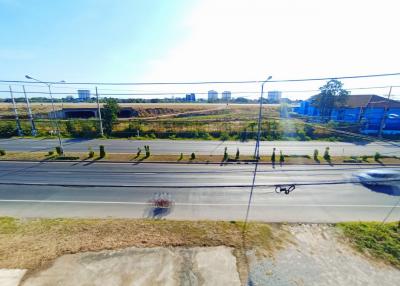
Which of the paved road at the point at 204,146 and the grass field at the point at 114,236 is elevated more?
the grass field at the point at 114,236

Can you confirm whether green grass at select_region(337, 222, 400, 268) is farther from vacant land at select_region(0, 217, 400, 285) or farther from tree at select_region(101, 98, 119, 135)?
tree at select_region(101, 98, 119, 135)

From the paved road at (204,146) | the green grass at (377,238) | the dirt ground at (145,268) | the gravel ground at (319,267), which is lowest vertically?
the paved road at (204,146)

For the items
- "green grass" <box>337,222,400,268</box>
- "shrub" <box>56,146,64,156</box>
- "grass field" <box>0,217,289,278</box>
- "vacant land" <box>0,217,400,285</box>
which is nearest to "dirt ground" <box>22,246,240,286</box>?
"vacant land" <box>0,217,400,285</box>

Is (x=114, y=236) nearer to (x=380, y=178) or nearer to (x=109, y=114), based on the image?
(x=380, y=178)

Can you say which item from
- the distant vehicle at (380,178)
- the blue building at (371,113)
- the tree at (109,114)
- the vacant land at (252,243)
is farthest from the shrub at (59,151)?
the blue building at (371,113)

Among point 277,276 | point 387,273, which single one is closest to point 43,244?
point 277,276

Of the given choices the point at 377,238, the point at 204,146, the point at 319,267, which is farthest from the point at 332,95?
the point at 319,267

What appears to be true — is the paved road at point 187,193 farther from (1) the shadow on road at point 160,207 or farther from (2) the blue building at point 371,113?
(2) the blue building at point 371,113
